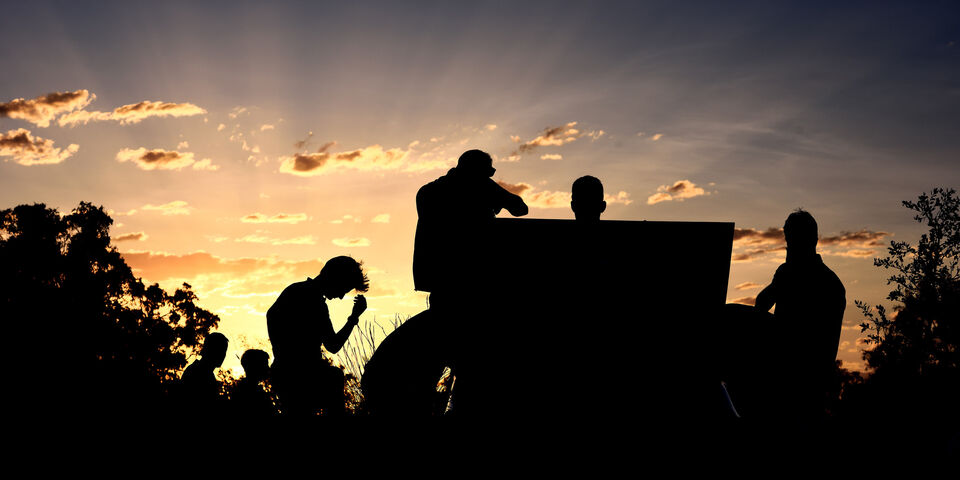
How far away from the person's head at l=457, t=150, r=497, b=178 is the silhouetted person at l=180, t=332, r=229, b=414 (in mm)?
2904

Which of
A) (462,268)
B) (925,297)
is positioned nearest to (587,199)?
(462,268)

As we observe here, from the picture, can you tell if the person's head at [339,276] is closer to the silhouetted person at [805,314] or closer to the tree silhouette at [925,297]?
the silhouetted person at [805,314]

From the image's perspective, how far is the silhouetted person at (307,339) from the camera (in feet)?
16.9

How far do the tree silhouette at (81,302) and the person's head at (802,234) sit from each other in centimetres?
3050

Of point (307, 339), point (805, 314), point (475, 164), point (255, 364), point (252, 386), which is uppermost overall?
point (475, 164)

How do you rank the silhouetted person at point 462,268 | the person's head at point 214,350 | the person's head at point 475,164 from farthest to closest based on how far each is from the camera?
the person's head at point 214,350 → the person's head at point 475,164 → the silhouetted person at point 462,268

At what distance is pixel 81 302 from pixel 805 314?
34.8 meters

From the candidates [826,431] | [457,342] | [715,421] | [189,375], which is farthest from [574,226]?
[189,375]

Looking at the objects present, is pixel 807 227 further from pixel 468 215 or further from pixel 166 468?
pixel 166 468

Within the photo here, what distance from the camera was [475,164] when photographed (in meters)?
4.08

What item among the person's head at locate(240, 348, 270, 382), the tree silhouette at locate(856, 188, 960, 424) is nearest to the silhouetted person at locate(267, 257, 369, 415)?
the person's head at locate(240, 348, 270, 382)

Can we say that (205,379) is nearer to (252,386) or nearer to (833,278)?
(252,386)

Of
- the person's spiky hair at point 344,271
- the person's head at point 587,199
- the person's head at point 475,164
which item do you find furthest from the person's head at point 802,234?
the person's spiky hair at point 344,271

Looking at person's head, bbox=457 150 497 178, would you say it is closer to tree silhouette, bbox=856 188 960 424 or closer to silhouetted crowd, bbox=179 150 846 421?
silhouetted crowd, bbox=179 150 846 421
